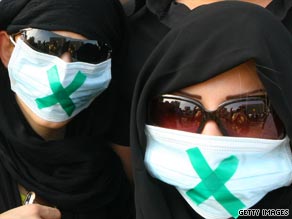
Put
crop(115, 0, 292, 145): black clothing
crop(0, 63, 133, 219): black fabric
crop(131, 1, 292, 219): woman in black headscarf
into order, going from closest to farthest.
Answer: crop(131, 1, 292, 219): woman in black headscarf < crop(115, 0, 292, 145): black clothing < crop(0, 63, 133, 219): black fabric

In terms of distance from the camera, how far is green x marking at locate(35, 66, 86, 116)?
1.65 meters

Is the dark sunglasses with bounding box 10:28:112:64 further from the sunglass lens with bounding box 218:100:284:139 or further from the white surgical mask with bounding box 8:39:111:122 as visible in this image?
the sunglass lens with bounding box 218:100:284:139

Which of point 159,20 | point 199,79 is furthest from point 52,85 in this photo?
point 199,79

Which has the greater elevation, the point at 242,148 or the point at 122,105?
the point at 242,148

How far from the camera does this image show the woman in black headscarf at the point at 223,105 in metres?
1.23

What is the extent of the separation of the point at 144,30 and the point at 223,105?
601 millimetres

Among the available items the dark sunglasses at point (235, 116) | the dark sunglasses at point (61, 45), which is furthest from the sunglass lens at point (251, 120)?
the dark sunglasses at point (61, 45)

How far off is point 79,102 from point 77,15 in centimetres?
34

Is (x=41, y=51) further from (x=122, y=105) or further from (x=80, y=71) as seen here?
(x=122, y=105)

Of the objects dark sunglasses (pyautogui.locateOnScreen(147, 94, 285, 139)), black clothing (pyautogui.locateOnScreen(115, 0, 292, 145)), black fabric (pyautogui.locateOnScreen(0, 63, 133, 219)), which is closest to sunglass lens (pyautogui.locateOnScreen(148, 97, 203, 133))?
dark sunglasses (pyautogui.locateOnScreen(147, 94, 285, 139))

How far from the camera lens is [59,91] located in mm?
1667

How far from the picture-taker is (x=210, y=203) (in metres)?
1.33

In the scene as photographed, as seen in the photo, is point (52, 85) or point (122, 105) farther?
point (122, 105)

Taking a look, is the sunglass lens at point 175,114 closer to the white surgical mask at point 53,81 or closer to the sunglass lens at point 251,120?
the sunglass lens at point 251,120
